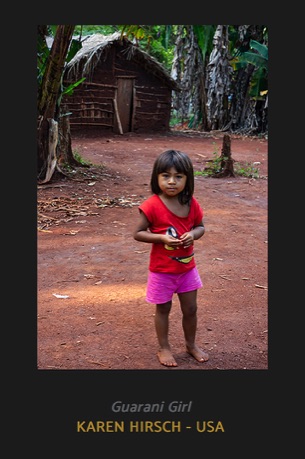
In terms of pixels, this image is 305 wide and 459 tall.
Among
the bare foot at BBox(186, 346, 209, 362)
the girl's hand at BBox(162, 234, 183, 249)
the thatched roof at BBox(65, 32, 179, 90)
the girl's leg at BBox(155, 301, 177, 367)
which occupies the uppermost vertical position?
the thatched roof at BBox(65, 32, 179, 90)

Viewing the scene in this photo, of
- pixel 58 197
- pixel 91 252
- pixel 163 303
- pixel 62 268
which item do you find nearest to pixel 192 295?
pixel 163 303

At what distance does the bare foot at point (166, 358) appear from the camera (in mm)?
2818

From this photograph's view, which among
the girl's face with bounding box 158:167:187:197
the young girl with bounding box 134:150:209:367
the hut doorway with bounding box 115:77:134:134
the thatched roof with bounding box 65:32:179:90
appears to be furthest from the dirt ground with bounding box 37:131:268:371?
the hut doorway with bounding box 115:77:134:134

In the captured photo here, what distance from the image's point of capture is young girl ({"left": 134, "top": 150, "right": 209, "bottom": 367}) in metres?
2.60

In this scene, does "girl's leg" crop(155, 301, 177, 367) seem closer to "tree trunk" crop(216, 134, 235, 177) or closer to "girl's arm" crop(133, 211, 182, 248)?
"girl's arm" crop(133, 211, 182, 248)

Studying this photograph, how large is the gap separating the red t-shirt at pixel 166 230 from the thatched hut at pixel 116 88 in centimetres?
1308

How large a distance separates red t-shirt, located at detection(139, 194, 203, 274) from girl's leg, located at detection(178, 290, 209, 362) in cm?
19

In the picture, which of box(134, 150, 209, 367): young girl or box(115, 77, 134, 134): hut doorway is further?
box(115, 77, 134, 134): hut doorway

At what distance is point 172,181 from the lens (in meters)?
2.58

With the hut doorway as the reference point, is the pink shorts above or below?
below

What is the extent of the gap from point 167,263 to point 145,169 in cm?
767

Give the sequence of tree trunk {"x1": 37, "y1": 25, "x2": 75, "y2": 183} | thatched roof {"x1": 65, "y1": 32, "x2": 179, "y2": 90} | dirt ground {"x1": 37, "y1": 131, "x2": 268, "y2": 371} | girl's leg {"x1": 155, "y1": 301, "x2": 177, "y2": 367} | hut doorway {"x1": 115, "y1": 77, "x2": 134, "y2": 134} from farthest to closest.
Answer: hut doorway {"x1": 115, "y1": 77, "x2": 134, "y2": 134} → thatched roof {"x1": 65, "y1": 32, "x2": 179, "y2": 90} → tree trunk {"x1": 37, "y1": 25, "x2": 75, "y2": 183} → dirt ground {"x1": 37, "y1": 131, "x2": 268, "y2": 371} → girl's leg {"x1": 155, "y1": 301, "x2": 177, "y2": 367}

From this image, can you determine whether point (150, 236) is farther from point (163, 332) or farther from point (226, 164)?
point (226, 164)

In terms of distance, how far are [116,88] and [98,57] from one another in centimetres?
138
